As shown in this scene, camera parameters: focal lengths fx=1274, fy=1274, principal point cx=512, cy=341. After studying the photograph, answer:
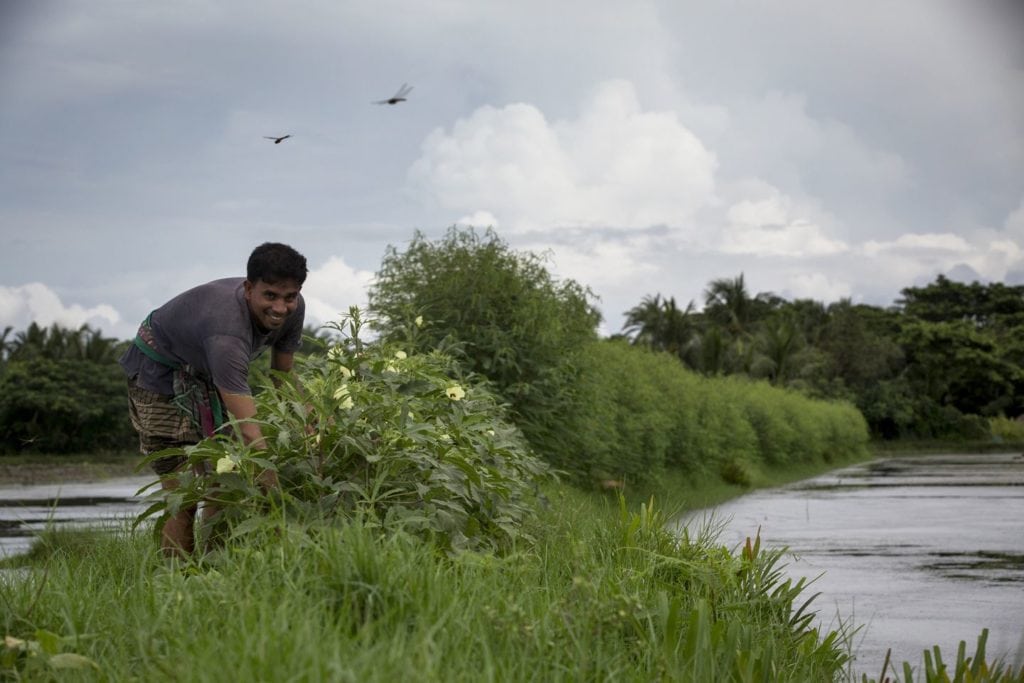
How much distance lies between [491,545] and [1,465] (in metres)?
35.5

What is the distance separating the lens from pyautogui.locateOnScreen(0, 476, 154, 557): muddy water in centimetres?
1483

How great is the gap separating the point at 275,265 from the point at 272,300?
0.60 ft

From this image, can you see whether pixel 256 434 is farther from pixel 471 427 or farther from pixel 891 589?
pixel 891 589

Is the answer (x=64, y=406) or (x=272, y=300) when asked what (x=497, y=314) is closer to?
(x=272, y=300)

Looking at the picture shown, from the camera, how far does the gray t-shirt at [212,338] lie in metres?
6.00

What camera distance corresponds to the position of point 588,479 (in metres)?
17.6

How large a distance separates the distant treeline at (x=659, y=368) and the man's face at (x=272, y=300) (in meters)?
1.24

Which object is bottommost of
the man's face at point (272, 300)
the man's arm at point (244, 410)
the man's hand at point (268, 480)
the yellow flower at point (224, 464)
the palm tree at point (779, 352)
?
the man's hand at point (268, 480)

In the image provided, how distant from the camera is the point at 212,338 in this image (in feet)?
19.9

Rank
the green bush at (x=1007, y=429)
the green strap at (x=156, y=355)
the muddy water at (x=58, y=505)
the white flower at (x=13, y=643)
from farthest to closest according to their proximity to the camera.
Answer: the green bush at (x=1007, y=429), the muddy water at (x=58, y=505), the green strap at (x=156, y=355), the white flower at (x=13, y=643)

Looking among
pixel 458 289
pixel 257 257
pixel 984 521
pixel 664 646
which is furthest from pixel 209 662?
pixel 984 521

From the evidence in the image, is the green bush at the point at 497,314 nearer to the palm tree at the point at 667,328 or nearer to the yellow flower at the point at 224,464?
the yellow flower at the point at 224,464

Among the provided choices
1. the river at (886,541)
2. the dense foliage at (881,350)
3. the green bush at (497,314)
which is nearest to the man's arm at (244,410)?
the river at (886,541)

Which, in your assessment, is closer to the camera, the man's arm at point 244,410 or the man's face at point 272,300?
the man's arm at point 244,410
